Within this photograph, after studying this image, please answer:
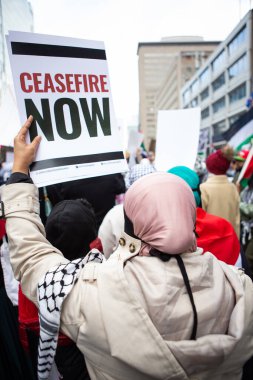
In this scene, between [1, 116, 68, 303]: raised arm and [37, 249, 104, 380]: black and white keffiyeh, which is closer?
[37, 249, 104, 380]: black and white keffiyeh

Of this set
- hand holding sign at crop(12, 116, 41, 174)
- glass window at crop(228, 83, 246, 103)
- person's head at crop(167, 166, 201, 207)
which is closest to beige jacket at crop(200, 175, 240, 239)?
person's head at crop(167, 166, 201, 207)

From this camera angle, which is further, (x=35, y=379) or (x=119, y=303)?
(x=35, y=379)

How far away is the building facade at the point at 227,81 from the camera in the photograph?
37.4m

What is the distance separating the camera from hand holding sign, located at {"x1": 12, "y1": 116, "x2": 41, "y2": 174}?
4.27 feet

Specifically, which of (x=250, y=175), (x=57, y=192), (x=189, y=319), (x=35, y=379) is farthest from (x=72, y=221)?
(x=250, y=175)

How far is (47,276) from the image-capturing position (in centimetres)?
104

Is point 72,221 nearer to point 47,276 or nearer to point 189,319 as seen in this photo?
point 47,276

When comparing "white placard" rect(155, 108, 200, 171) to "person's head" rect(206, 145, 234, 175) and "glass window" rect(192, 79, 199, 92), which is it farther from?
"glass window" rect(192, 79, 199, 92)

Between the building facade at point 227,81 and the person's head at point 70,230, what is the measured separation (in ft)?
90.5

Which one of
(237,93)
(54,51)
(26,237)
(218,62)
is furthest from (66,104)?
(218,62)

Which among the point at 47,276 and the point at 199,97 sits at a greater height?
the point at 199,97

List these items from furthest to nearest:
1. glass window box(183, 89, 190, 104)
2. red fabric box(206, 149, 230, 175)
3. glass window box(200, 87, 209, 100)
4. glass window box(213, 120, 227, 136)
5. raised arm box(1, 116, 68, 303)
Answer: glass window box(183, 89, 190, 104) < glass window box(200, 87, 209, 100) < glass window box(213, 120, 227, 136) < red fabric box(206, 149, 230, 175) < raised arm box(1, 116, 68, 303)

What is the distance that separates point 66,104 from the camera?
158cm

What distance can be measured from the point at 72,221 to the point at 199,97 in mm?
66131
